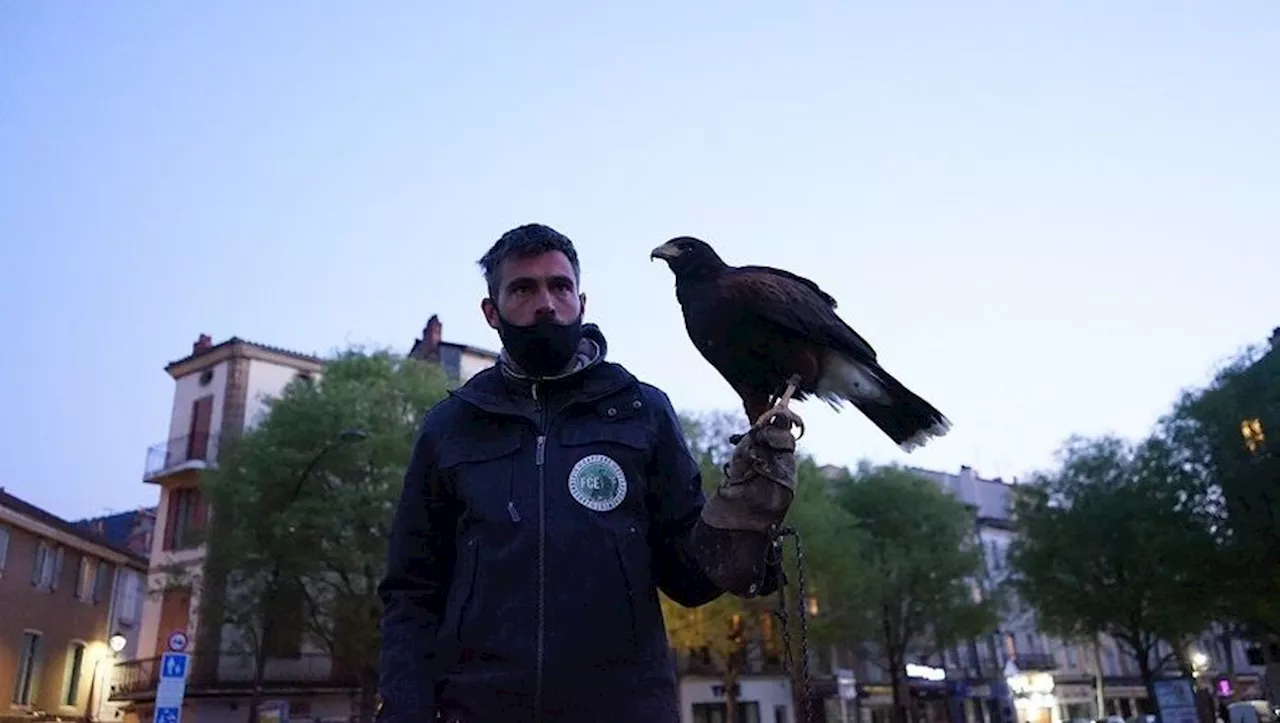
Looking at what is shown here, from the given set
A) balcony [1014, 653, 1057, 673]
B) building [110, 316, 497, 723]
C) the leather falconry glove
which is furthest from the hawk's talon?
balcony [1014, 653, 1057, 673]

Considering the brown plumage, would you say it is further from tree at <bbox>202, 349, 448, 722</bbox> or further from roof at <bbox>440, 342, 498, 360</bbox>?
roof at <bbox>440, 342, 498, 360</bbox>

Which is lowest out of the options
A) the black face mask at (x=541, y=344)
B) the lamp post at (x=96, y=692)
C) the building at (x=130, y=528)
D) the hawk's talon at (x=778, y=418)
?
the lamp post at (x=96, y=692)

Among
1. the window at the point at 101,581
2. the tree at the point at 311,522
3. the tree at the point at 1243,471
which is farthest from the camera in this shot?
the window at the point at 101,581

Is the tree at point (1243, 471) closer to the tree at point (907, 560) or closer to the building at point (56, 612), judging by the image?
the tree at point (907, 560)

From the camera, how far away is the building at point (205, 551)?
30.2 m

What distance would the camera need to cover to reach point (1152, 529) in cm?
2861

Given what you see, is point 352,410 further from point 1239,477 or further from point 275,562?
point 1239,477

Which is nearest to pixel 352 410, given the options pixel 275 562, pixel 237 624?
pixel 275 562

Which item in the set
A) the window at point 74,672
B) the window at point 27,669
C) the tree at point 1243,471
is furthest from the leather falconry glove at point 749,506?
the window at point 74,672

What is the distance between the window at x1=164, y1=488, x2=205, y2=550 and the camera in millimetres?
33531

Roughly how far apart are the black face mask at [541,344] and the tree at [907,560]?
1249 inches

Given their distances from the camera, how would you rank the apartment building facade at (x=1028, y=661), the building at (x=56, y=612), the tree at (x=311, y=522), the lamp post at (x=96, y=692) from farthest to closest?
the apartment building facade at (x=1028, y=661) → the lamp post at (x=96, y=692) → the building at (x=56, y=612) → the tree at (x=311, y=522)

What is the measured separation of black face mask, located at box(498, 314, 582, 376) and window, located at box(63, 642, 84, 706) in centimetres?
3344

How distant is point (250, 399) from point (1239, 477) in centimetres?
3166
